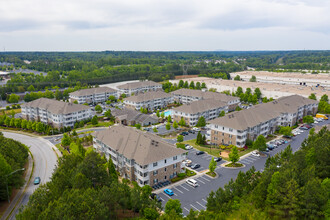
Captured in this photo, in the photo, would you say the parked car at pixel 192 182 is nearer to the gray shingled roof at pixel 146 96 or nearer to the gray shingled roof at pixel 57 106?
the gray shingled roof at pixel 57 106

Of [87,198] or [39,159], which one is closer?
[87,198]

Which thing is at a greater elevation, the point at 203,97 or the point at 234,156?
the point at 203,97

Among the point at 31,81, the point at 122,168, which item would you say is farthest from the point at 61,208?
the point at 31,81

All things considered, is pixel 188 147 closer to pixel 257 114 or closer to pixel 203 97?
pixel 257 114

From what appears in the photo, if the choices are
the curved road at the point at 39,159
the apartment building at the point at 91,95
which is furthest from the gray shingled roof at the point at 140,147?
the apartment building at the point at 91,95

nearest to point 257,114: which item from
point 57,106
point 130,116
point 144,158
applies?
point 144,158
